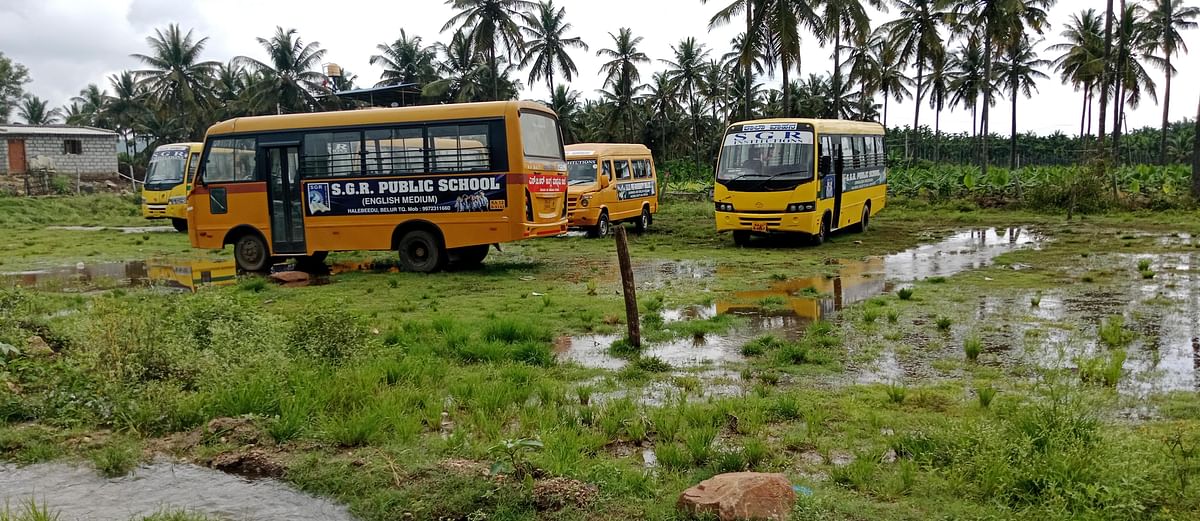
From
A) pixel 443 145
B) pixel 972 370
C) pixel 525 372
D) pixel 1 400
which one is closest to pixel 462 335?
pixel 525 372

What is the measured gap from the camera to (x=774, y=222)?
55.4ft

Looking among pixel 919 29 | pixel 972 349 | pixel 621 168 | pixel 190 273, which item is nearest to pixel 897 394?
pixel 972 349

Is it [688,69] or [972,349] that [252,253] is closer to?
[972,349]

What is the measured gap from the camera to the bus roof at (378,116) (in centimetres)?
1338

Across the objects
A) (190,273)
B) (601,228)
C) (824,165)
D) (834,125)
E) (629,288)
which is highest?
(834,125)

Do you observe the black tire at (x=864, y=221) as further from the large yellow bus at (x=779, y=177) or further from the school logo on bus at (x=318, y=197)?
the school logo on bus at (x=318, y=197)

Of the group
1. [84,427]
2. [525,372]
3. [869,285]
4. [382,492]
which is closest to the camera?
[382,492]

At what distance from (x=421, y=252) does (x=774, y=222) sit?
702 centimetres

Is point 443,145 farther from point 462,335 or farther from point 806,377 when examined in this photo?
point 806,377

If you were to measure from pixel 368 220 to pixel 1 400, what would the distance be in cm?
834

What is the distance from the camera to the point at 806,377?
693cm

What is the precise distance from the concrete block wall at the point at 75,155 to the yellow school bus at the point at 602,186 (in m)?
31.7

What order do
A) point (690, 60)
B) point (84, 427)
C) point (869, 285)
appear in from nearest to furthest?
1. point (84, 427)
2. point (869, 285)
3. point (690, 60)

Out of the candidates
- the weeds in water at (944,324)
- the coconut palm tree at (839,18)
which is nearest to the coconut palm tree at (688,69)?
the coconut palm tree at (839,18)
